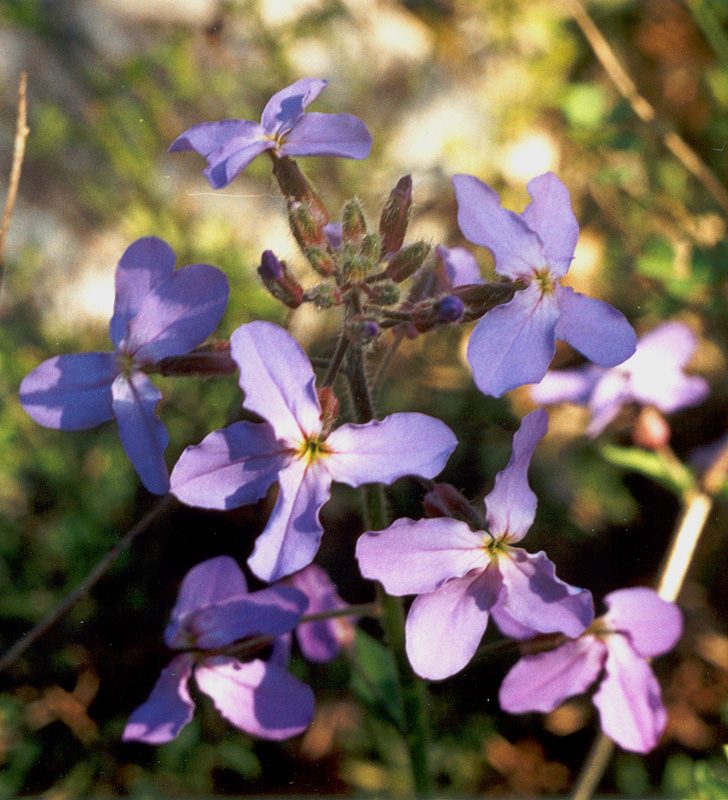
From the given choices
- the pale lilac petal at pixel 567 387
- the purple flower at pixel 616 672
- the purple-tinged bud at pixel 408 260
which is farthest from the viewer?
the pale lilac petal at pixel 567 387

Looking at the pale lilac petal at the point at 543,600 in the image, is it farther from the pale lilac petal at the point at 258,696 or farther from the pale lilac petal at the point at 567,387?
the pale lilac petal at the point at 567,387

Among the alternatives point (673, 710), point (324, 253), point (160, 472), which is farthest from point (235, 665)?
point (673, 710)

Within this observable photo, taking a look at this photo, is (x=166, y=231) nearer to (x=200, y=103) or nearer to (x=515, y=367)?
(x=200, y=103)

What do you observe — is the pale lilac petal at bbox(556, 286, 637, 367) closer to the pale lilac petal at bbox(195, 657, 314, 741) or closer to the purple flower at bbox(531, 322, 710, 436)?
the pale lilac petal at bbox(195, 657, 314, 741)

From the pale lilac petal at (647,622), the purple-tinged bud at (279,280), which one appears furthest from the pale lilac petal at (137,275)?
the pale lilac petal at (647,622)

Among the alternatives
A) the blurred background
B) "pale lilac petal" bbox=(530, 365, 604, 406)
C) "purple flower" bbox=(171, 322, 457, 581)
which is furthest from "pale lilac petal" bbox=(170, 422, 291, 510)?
"pale lilac petal" bbox=(530, 365, 604, 406)

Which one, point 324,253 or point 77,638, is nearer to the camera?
point 324,253
